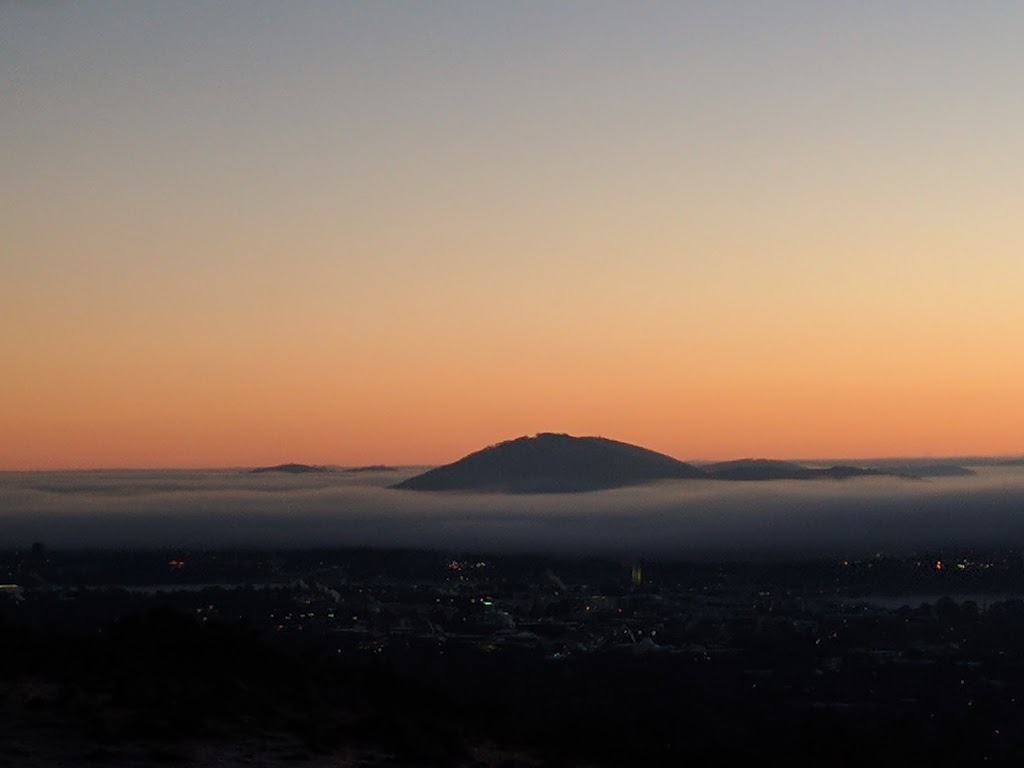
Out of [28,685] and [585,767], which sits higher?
[28,685]

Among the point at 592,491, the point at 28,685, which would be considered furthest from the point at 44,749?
the point at 592,491

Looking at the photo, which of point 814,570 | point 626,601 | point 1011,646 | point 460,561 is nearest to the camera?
point 1011,646

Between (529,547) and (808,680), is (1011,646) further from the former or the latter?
(529,547)
